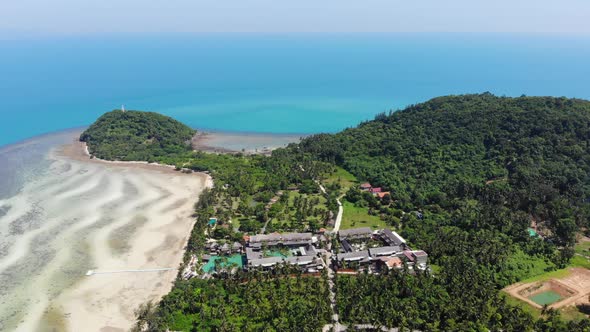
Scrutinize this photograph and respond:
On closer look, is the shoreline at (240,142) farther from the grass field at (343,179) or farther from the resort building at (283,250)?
the resort building at (283,250)

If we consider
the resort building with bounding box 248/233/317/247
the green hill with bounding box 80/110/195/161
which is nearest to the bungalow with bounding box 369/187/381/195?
the resort building with bounding box 248/233/317/247

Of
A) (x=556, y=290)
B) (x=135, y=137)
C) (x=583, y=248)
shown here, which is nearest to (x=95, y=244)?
(x=135, y=137)

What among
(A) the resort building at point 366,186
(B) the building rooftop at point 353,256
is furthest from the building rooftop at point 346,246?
(A) the resort building at point 366,186

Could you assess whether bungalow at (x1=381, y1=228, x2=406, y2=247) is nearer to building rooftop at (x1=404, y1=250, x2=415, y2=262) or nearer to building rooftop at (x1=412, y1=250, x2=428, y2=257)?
building rooftop at (x1=404, y1=250, x2=415, y2=262)

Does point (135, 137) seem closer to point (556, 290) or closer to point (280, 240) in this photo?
point (280, 240)

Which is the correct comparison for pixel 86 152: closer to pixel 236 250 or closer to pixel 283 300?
pixel 236 250

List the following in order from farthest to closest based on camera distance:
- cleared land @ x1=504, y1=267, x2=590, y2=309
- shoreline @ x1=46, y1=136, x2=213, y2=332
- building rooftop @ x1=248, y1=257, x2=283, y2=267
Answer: building rooftop @ x1=248, y1=257, x2=283, y2=267 < cleared land @ x1=504, y1=267, x2=590, y2=309 < shoreline @ x1=46, y1=136, x2=213, y2=332

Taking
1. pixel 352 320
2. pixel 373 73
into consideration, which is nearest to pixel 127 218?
pixel 352 320

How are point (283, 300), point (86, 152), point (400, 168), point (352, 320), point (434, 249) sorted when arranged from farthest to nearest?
1. point (86, 152)
2. point (400, 168)
3. point (434, 249)
4. point (283, 300)
5. point (352, 320)
